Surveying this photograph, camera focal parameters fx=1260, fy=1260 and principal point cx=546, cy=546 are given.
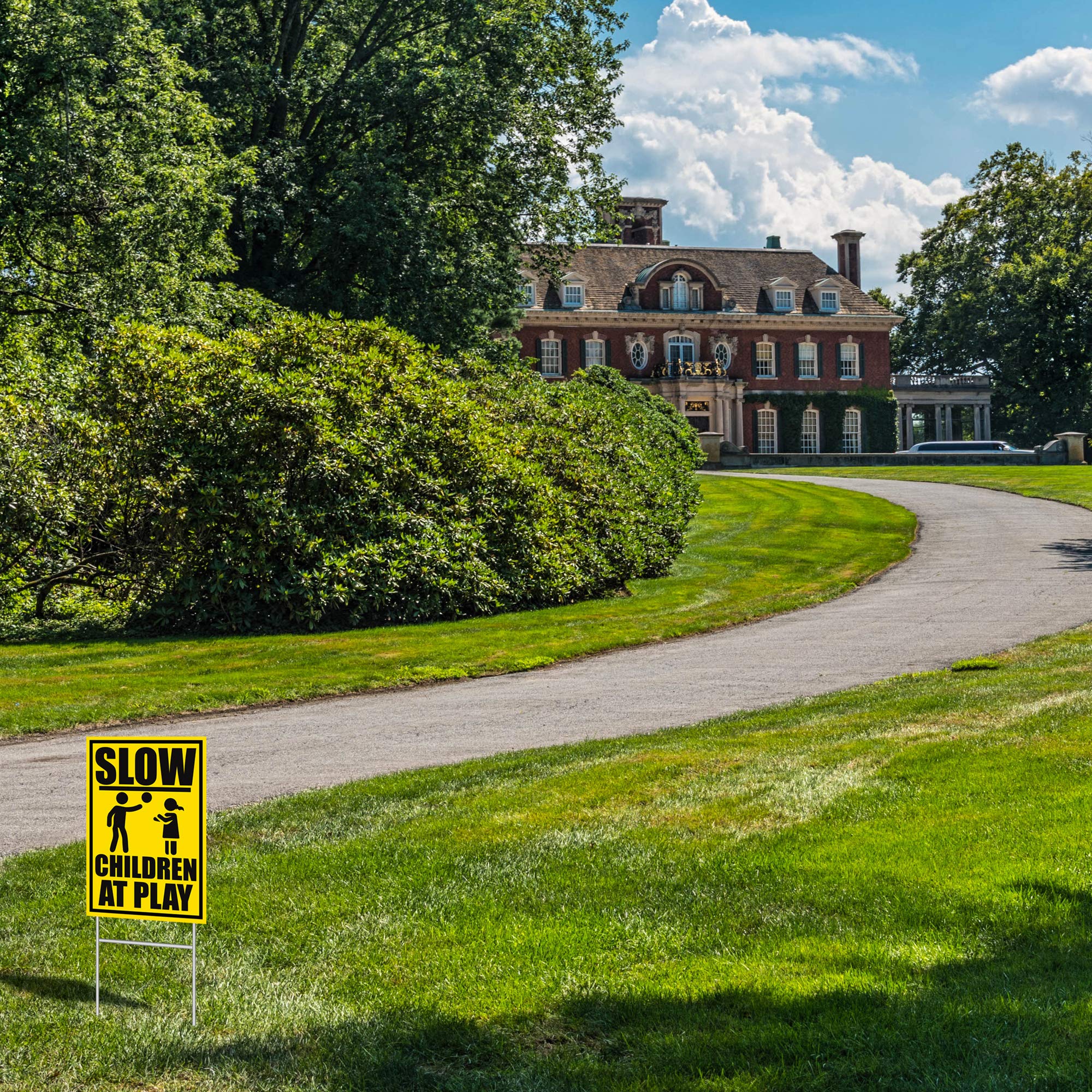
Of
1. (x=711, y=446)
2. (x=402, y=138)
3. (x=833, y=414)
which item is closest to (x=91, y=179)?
(x=402, y=138)

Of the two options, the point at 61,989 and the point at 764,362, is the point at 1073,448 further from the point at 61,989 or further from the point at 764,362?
the point at 61,989

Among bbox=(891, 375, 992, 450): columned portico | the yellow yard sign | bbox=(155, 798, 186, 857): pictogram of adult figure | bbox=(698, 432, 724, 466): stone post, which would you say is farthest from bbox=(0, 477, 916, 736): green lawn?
bbox=(891, 375, 992, 450): columned portico

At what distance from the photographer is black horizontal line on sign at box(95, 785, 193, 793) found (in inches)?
168

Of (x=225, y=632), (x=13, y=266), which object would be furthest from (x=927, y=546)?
(x=13, y=266)

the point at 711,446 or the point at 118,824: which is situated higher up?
the point at 711,446

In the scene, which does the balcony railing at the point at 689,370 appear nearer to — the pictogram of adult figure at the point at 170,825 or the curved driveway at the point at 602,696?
the curved driveway at the point at 602,696

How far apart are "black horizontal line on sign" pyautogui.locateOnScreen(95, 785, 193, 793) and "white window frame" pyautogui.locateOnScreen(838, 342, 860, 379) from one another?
70.0 metres

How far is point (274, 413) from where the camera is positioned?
685 inches

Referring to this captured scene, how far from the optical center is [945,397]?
75.1m

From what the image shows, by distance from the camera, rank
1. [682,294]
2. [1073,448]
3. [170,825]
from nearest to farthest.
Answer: [170,825], [1073,448], [682,294]

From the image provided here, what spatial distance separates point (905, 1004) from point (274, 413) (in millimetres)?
14452

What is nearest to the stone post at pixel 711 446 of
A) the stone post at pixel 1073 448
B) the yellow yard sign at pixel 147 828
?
the stone post at pixel 1073 448

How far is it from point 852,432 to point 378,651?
195 feet

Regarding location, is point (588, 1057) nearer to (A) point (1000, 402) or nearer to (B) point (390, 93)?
(B) point (390, 93)
